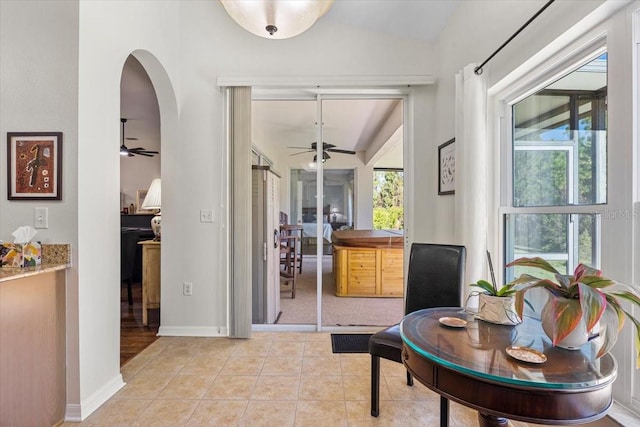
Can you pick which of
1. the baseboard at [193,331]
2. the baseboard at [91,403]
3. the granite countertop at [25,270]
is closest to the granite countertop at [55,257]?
the granite countertop at [25,270]

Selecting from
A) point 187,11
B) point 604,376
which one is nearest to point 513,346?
point 604,376

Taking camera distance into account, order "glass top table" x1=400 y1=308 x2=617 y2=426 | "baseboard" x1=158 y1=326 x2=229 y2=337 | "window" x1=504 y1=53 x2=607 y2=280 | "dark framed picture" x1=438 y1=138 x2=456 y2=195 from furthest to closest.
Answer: "baseboard" x1=158 y1=326 x2=229 y2=337, "dark framed picture" x1=438 y1=138 x2=456 y2=195, "window" x1=504 y1=53 x2=607 y2=280, "glass top table" x1=400 y1=308 x2=617 y2=426

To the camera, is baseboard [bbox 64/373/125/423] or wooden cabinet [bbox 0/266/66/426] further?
baseboard [bbox 64/373/125/423]

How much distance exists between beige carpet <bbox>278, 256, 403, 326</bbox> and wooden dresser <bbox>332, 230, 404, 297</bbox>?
0.33 feet

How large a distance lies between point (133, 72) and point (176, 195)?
160cm

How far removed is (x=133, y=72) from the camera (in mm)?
3361

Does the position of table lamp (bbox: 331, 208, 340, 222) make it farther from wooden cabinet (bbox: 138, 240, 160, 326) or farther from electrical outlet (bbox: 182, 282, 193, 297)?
wooden cabinet (bbox: 138, 240, 160, 326)

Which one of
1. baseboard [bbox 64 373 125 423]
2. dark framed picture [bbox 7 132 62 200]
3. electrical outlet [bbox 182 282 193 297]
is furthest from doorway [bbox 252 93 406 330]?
dark framed picture [bbox 7 132 62 200]

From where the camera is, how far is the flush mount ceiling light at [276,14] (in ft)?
5.25

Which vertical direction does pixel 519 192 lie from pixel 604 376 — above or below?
above

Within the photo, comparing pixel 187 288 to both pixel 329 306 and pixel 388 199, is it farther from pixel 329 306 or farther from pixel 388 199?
pixel 388 199

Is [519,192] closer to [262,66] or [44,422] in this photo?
[262,66]

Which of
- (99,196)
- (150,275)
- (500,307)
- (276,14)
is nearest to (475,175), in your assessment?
(500,307)

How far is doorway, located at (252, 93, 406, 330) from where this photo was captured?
3.18 meters
